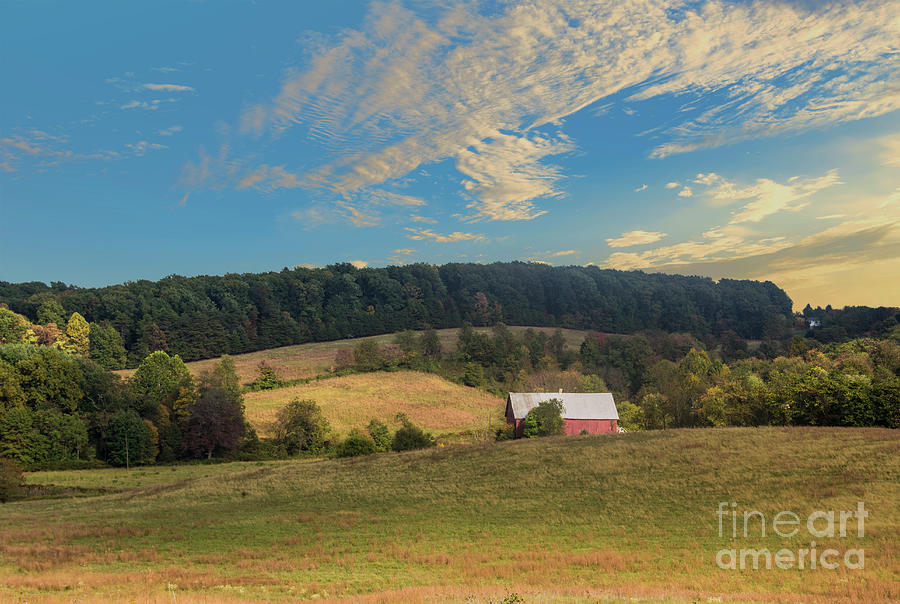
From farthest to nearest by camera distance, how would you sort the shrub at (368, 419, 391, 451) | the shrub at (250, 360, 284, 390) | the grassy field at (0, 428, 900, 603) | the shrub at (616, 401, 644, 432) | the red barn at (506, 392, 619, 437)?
the shrub at (250, 360, 284, 390) < the shrub at (616, 401, 644, 432) < the red barn at (506, 392, 619, 437) < the shrub at (368, 419, 391, 451) < the grassy field at (0, 428, 900, 603)

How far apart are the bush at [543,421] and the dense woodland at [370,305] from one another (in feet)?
304

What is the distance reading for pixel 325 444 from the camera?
222 feet

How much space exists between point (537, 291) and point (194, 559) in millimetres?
172994

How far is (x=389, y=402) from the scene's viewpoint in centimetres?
8412

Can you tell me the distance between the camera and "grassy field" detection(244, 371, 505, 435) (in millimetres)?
74625

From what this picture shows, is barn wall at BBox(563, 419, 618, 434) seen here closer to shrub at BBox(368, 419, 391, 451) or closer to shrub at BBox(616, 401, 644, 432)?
shrub at BBox(616, 401, 644, 432)

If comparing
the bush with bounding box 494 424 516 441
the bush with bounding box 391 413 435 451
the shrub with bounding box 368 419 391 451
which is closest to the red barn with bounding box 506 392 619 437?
the bush with bounding box 494 424 516 441

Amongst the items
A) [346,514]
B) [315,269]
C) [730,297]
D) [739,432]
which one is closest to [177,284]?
[315,269]

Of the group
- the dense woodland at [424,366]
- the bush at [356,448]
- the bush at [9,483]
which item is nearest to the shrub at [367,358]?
the dense woodland at [424,366]

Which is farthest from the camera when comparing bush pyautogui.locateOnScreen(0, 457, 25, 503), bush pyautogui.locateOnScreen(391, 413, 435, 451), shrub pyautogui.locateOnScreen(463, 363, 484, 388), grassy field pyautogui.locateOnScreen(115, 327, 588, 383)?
shrub pyautogui.locateOnScreen(463, 363, 484, 388)

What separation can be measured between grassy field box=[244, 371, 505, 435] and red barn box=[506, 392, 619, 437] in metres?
6.14

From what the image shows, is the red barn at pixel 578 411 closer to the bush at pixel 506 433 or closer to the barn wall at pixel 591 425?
the barn wall at pixel 591 425


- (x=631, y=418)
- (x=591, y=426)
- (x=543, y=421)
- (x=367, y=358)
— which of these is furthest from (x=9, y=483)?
(x=631, y=418)

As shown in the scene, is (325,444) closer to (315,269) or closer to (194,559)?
(194,559)
